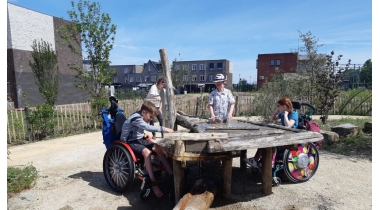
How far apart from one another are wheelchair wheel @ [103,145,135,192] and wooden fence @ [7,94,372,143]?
546 centimetres

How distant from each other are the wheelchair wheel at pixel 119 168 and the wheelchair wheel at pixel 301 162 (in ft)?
7.52

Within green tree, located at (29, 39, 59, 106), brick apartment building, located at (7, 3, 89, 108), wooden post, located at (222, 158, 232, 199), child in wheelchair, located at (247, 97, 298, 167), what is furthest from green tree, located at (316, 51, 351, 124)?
brick apartment building, located at (7, 3, 89, 108)

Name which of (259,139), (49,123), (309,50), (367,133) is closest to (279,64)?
(309,50)

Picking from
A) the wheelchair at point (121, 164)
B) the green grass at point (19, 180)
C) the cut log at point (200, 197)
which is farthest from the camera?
the green grass at point (19, 180)

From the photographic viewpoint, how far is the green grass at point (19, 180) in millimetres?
3896

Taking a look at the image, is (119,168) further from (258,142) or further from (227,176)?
(258,142)

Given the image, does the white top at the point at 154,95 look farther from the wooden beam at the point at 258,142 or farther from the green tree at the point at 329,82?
the green tree at the point at 329,82

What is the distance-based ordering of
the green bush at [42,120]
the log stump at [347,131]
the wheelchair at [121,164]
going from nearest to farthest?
1. the wheelchair at [121,164]
2. the log stump at [347,131]
3. the green bush at [42,120]

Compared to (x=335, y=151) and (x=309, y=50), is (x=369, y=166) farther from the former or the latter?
(x=309, y=50)

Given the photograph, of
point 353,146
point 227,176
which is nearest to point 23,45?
point 227,176

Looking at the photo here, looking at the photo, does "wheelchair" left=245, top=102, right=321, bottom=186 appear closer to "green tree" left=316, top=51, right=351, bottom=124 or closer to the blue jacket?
the blue jacket

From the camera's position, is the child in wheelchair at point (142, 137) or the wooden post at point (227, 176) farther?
the child in wheelchair at point (142, 137)

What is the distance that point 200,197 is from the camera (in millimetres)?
2879

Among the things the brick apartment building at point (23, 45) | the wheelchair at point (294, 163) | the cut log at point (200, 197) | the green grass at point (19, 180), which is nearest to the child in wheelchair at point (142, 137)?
the cut log at point (200, 197)
